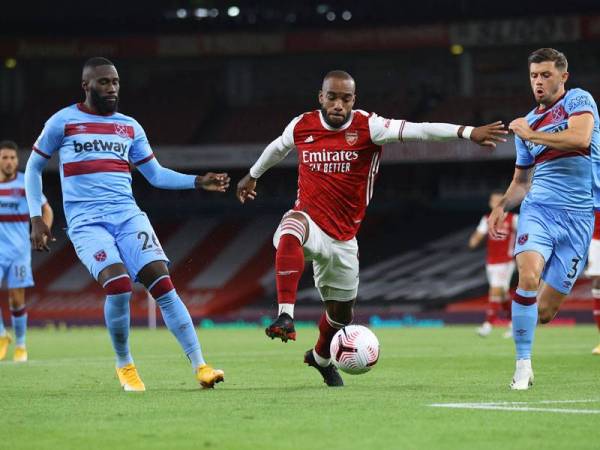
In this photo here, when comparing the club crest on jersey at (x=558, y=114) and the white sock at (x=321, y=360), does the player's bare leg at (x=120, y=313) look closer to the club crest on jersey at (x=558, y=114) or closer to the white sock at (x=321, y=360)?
the white sock at (x=321, y=360)

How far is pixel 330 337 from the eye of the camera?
32.9 ft

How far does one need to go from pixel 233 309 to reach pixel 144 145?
2438 cm

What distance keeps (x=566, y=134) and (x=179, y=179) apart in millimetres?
2945

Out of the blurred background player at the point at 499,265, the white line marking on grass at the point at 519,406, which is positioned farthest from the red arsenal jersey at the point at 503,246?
the white line marking on grass at the point at 519,406

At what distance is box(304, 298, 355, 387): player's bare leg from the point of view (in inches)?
390

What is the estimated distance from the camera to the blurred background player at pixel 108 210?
375 inches

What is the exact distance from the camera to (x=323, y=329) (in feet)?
33.2

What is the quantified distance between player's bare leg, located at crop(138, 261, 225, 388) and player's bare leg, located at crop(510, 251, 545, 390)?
7.02 ft

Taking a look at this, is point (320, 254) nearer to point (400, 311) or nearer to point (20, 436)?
point (20, 436)

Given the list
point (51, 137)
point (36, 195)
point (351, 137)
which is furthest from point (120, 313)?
point (351, 137)

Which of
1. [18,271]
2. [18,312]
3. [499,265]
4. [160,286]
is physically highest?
[160,286]

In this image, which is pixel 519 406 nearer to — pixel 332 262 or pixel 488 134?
pixel 488 134

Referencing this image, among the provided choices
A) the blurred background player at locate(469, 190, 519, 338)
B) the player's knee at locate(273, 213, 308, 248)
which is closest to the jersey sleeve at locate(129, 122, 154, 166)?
the player's knee at locate(273, 213, 308, 248)

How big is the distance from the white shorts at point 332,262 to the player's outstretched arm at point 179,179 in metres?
0.55
